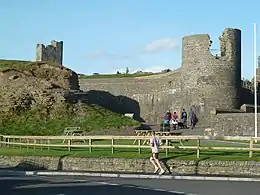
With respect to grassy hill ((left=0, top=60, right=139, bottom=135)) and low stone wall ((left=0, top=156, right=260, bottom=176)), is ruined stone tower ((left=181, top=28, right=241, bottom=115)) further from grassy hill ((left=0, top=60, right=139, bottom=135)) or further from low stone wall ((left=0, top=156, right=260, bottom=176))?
low stone wall ((left=0, top=156, right=260, bottom=176))

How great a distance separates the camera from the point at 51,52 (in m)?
80.0

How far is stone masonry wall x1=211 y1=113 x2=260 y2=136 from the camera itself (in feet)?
133

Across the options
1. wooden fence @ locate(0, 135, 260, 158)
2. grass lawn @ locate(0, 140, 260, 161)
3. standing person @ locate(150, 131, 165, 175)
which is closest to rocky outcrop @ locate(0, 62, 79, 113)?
wooden fence @ locate(0, 135, 260, 158)

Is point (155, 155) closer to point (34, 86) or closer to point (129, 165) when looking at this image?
point (129, 165)

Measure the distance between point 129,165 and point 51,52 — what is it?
54.4 meters

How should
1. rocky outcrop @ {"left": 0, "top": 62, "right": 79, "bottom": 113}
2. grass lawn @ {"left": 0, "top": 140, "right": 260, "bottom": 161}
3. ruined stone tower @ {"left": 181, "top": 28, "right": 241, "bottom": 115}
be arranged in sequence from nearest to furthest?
1. grass lawn @ {"left": 0, "top": 140, "right": 260, "bottom": 161}
2. rocky outcrop @ {"left": 0, "top": 62, "right": 79, "bottom": 113}
3. ruined stone tower @ {"left": 181, "top": 28, "right": 241, "bottom": 115}

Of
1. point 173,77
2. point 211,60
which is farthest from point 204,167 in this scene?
point 173,77

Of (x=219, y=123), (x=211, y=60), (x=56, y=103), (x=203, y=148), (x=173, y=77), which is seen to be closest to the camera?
(x=203, y=148)

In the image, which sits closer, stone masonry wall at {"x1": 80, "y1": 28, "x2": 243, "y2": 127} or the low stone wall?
the low stone wall

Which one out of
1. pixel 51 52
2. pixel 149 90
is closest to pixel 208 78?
pixel 149 90

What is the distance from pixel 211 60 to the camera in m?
58.9

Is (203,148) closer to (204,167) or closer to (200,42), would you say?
(204,167)

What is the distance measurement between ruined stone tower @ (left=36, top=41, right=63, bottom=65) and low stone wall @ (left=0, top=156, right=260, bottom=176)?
45.9m

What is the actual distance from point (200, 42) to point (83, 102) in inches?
537
